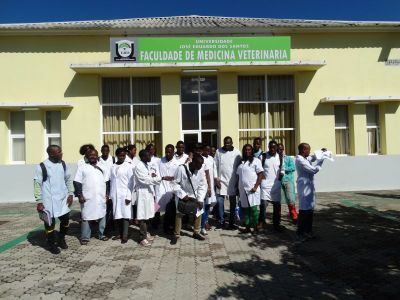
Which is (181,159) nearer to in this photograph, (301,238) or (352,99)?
(301,238)

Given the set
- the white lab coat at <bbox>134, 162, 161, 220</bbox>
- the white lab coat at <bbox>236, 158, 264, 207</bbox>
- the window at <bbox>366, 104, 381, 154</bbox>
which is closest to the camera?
the white lab coat at <bbox>134, 162, 161, 220</bbox>

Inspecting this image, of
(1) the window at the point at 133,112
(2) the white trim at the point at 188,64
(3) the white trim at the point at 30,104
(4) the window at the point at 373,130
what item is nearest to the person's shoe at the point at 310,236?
(2) the white trim at the point at 188,64

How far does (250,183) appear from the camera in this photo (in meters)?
6.61

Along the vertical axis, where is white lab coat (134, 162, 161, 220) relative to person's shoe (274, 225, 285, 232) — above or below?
above

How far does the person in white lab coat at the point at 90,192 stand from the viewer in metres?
6.29

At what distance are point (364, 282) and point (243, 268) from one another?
5.08ft

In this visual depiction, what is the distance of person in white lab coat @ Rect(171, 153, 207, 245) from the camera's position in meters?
6.32

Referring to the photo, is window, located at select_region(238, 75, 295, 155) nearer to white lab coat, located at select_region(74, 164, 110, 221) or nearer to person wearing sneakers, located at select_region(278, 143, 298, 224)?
person wearing sneakers, located at select_region(278, 143, 298, 224)

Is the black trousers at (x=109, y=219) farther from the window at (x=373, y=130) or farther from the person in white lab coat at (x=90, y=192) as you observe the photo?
the window at (x=373, y=130)

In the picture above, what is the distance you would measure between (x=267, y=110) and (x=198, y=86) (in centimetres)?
266

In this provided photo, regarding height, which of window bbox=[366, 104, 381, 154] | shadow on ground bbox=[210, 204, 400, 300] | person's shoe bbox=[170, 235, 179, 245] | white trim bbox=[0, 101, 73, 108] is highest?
white trim bbox=[0, 101, 73, 108]

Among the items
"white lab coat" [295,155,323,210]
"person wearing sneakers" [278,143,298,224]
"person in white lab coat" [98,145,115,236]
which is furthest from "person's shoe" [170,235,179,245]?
"person wearing sneakers" [278,143,298,224]

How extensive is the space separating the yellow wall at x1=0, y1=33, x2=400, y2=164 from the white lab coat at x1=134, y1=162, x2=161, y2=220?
20.1ft

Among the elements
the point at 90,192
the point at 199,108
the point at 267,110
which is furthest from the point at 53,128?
the point at 267,110
